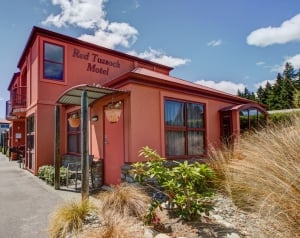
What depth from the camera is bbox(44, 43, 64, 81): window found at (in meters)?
11.1

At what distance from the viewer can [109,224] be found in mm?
3412

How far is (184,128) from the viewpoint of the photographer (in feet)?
26.3

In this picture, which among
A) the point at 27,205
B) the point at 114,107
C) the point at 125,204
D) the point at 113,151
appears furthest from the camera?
the point at 113,151

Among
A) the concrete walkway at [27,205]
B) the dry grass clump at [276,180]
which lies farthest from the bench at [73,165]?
the dry grass clump at [276,180]

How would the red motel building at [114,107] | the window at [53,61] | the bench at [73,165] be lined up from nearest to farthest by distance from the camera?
the red motel building at [114,107]
the bench at [73,165]
the window at [53,61]

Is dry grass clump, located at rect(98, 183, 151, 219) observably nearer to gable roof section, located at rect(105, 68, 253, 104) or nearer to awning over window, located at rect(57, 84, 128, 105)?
awning over window, located at rect(57, 84, 128, 105)

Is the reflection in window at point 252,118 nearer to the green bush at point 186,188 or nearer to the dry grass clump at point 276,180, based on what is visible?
the dry grass clump at point 276,180

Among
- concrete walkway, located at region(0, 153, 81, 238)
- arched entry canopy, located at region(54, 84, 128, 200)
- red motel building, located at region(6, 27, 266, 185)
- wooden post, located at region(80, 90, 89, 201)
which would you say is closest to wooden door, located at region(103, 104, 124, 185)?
red motel building, located at region(6, 27, 266, 185)

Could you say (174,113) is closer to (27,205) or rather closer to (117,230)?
(27,205)

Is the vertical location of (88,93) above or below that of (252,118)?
above

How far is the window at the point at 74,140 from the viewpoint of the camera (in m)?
Result: 10.1

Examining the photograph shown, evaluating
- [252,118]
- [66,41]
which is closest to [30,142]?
[66,41]

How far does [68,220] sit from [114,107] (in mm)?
3304

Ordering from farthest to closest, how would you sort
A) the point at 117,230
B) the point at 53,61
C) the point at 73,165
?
the point at 53,61
the point at 73,165
the point at 117,230
